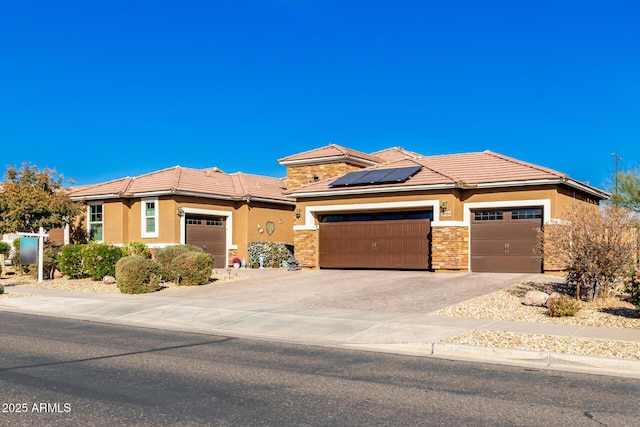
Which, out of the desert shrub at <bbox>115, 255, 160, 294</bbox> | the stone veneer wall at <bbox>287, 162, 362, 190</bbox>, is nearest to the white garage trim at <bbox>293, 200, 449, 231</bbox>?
the stone veneer wall at <bbox>287, 162, 362, 190</bbox>

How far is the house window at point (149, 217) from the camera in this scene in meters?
29.0

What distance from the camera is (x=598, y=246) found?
15133mm

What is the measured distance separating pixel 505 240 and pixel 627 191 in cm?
1953

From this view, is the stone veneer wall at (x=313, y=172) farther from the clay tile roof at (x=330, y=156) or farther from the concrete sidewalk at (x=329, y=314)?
the concrete sidewalk at (x=329, y=314)

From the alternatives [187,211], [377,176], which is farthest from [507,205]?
[187,211]

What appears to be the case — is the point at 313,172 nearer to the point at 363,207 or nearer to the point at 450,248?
the point at 363,207

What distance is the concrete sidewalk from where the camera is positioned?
35.7 ft

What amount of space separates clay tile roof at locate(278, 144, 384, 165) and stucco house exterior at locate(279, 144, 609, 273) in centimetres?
162

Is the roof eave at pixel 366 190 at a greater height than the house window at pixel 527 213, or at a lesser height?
greater

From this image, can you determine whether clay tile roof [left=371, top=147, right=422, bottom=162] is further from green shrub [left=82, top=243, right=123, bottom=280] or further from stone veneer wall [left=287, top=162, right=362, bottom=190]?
green shrub [left=82, top=243, right=123, bottom=280]

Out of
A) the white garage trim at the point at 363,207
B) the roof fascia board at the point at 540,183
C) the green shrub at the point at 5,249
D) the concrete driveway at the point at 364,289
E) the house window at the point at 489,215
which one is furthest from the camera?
the green shrub at the point at 5,249

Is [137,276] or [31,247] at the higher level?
[31,247]

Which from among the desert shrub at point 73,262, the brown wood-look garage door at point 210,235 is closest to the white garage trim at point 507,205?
the brown wood-look garage door at point 210,235

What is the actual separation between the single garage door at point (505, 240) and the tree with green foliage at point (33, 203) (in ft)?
60.5
